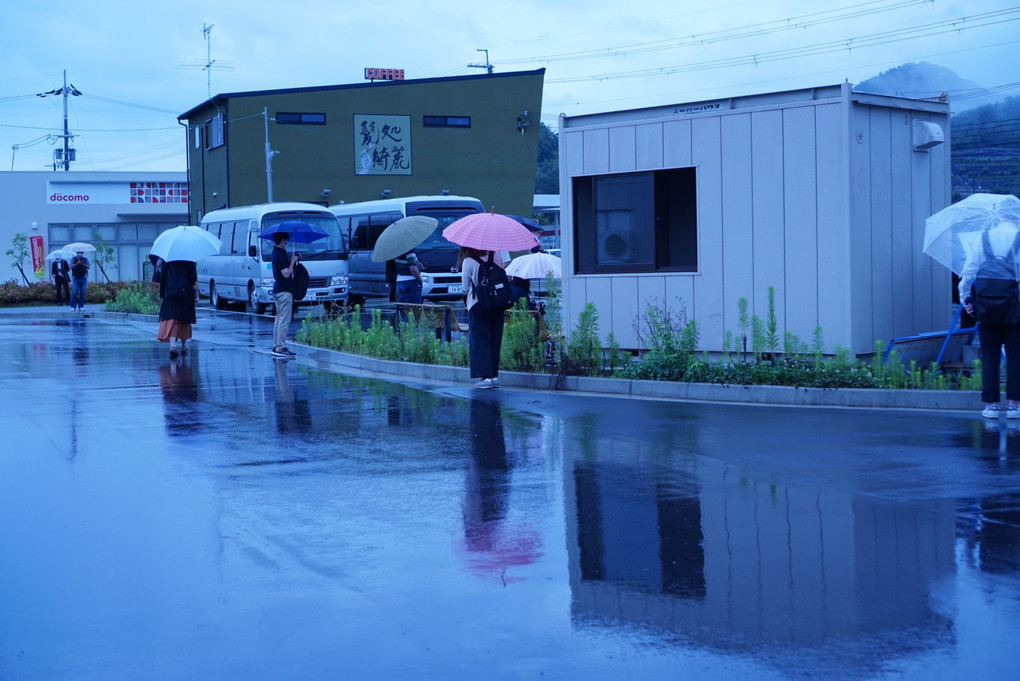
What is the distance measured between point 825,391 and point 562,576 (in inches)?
277

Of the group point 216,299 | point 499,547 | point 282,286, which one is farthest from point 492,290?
point 216,299

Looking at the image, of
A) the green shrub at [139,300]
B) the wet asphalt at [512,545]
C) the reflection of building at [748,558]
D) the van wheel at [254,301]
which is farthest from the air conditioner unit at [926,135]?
the green shrub at [139,300]

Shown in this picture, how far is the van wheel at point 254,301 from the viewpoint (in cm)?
3294

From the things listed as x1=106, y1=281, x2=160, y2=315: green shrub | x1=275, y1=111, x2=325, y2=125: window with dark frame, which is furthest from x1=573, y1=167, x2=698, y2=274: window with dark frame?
x1=275, y1=111, x2=325, y2=125: window with dark frame

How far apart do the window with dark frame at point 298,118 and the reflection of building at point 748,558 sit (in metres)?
47.8

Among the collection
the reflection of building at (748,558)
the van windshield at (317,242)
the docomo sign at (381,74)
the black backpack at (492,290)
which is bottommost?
the reflection of building at (748,558)

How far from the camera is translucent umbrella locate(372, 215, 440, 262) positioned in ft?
66.4

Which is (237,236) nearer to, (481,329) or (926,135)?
(481,329)

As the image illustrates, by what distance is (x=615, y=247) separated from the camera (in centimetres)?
1584

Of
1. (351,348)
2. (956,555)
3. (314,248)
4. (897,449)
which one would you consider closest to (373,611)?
(956,555)

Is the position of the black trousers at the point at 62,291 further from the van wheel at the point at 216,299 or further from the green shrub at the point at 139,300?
the van wheel at the point at 216,299

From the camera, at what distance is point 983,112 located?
42.5 metres

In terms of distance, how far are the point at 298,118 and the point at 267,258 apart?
2342 centimetres

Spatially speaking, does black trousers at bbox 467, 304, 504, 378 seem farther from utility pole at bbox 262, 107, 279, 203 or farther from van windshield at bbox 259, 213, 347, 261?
utility pole at bbox 262, 107, 279, 203
